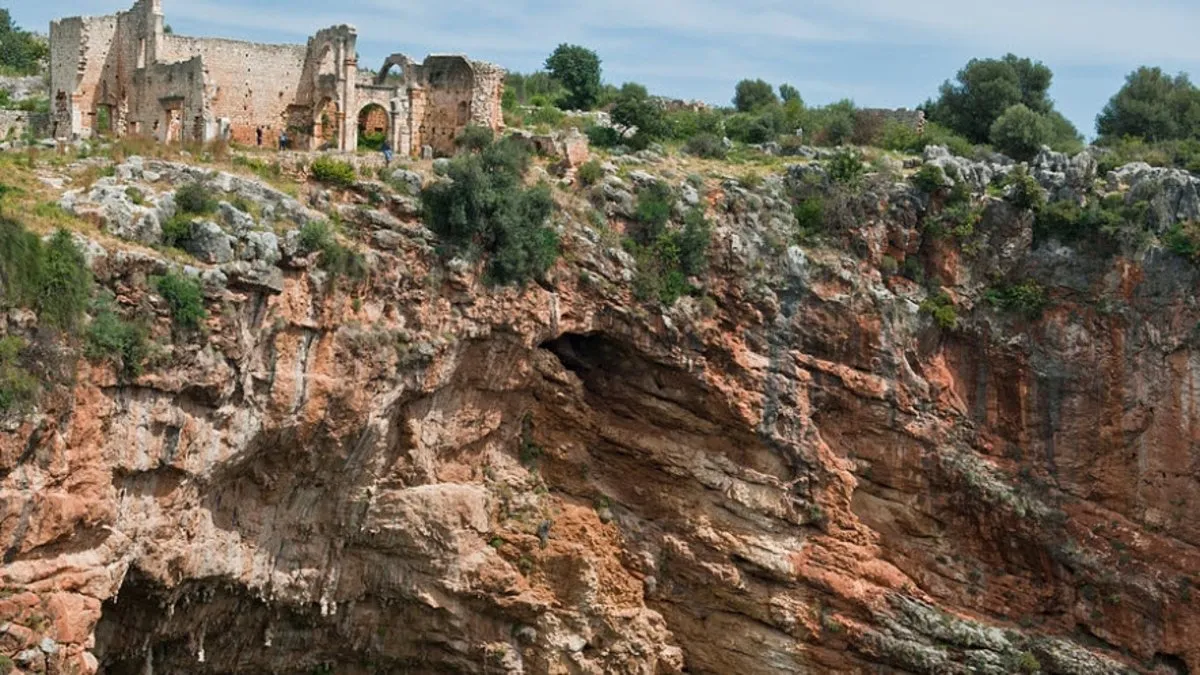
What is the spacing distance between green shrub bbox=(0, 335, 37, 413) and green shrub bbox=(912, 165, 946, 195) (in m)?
14.8

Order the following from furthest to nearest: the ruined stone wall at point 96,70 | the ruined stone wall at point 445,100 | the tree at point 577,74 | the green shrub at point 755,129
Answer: the tree at point 577,74
the green shrub at point 755,129
the ruined stone wall at point 445,100
the ruined stone wall at point 96,70

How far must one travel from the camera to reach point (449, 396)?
2612 centimetres

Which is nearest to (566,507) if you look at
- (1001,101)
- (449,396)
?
(449,396)

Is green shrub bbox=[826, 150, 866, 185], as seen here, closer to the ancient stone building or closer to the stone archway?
the ancient stone building

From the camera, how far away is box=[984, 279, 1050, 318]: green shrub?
1102 inches

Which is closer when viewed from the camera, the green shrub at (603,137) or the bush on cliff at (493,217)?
the bush on cliff at (493,217)

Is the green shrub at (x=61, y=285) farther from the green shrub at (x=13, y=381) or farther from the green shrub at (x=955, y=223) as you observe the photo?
the green shrub at (x=955, y=223)

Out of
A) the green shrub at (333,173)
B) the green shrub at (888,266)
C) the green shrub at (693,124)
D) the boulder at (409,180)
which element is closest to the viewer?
the green shrub at (333,173)

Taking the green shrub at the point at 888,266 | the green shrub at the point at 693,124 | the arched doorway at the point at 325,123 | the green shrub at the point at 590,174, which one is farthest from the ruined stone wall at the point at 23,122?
the green shrub at the point at 888,266

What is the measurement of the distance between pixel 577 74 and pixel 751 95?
4806 millimetres

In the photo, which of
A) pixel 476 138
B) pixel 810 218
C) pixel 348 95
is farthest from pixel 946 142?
pixel 348 95

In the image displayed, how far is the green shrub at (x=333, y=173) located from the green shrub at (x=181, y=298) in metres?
3.71

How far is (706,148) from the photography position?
30703mm

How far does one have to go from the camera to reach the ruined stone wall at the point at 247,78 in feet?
93.1
